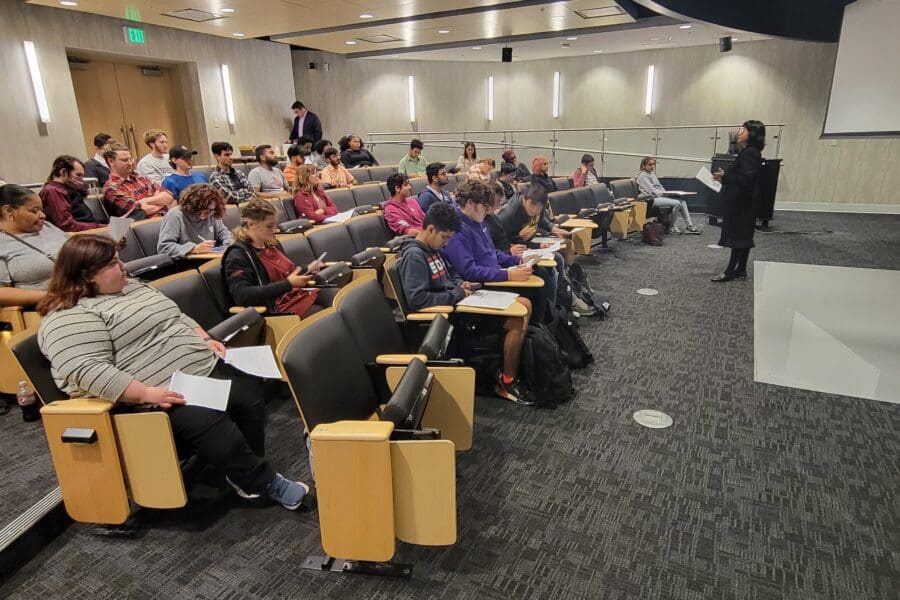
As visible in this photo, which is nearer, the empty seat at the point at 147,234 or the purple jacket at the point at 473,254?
the purple jacket at the point at 473,254

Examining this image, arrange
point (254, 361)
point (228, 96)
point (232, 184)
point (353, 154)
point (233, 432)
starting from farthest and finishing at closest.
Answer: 1. point (228, 96)
2. point (353, 154)
3. point (232, 184)
4. point (254, 361)
5. point (233, 432)

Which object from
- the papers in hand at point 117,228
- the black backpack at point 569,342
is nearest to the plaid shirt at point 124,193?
the papers in hand at point 117,228

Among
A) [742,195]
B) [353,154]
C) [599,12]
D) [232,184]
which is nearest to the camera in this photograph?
[742,195]

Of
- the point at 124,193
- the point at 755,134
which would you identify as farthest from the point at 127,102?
the point at 755,134

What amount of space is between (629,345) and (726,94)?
909cm

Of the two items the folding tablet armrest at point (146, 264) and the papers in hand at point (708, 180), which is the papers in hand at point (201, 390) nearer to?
the folding tablet armrest at point (146, 264)

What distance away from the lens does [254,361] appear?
211 centimetres

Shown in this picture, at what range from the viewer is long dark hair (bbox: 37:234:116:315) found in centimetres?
180

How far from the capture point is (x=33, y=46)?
21.1 ft

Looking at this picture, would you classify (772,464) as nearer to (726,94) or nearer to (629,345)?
(629,345)

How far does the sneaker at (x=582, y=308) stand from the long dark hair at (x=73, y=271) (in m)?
3.29

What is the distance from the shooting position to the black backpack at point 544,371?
2803 mm

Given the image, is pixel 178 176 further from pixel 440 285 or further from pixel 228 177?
pixel 440 285

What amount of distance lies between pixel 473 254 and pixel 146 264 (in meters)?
1.86
